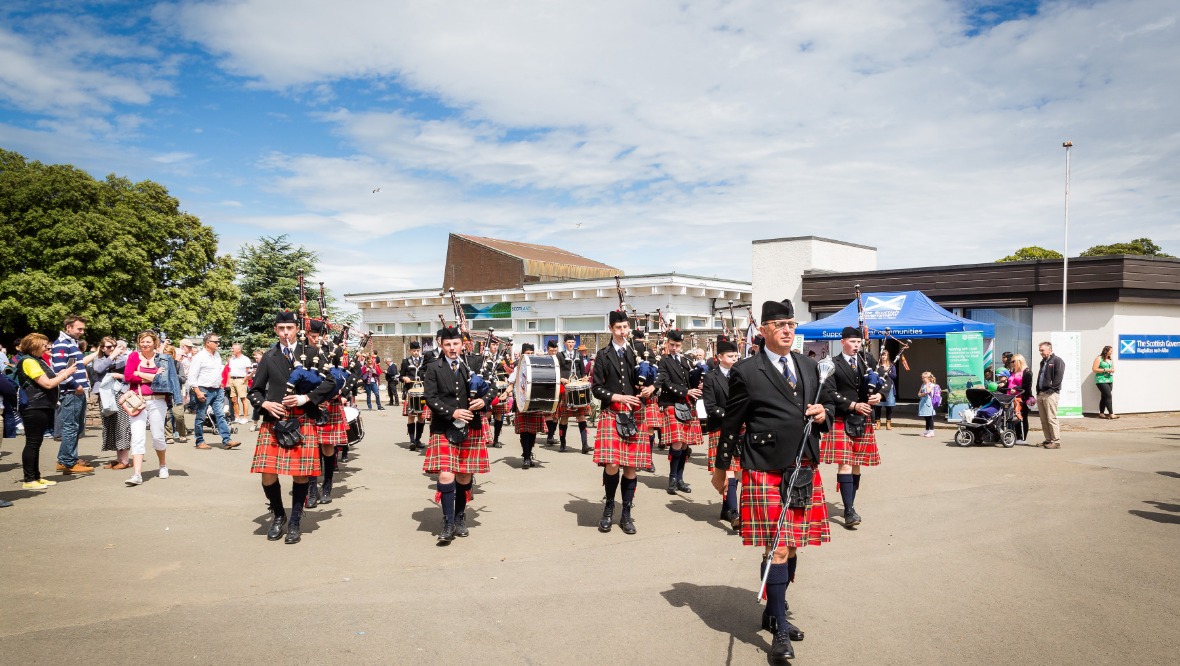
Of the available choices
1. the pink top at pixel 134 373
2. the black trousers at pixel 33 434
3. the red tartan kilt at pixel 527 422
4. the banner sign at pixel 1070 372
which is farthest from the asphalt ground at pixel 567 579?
the banner sign at pixel 1070 372

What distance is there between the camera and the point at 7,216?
85.6 feet

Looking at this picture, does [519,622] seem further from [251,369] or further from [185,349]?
[251,369]

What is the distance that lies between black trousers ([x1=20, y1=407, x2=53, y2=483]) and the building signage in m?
20.6

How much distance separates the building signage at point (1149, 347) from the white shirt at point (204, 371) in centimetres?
1946

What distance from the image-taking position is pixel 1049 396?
40.2ft

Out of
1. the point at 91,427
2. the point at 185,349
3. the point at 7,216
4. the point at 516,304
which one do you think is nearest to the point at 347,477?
the point at 185,349

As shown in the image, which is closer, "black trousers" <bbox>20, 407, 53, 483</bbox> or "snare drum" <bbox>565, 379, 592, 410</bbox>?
"black trousers" <bbox>20, 407, 53, 483</bbox>

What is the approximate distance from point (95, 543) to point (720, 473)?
5.38 m

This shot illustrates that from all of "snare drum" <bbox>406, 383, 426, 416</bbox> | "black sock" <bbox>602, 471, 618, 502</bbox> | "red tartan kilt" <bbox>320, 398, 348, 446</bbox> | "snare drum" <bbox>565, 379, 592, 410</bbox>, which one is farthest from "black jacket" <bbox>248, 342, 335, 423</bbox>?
"snare drum" <bbox>406, 383, 426, 416</bbox>

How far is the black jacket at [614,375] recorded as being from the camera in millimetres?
6824

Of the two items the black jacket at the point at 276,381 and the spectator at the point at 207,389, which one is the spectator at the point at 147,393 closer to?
the spectator at the point at 207,389

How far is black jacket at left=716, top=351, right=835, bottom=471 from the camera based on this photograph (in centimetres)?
406

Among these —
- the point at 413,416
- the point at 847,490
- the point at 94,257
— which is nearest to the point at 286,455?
the point at 847,490

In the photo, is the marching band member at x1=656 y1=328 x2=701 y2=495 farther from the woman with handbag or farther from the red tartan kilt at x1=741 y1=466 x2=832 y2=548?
the woman with handbag
